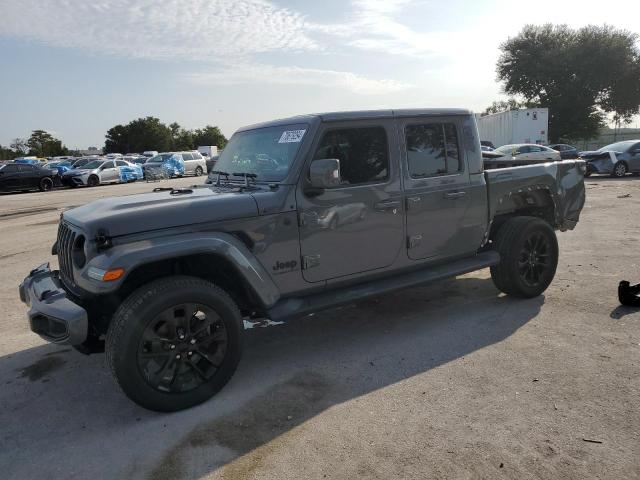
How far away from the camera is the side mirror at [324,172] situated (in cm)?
360

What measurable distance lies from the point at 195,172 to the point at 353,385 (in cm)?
3350

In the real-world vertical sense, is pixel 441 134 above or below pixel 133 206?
above

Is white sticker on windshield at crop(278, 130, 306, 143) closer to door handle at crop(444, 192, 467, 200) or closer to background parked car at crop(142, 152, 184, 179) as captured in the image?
door handle at crop(444, 192, 467, 200)

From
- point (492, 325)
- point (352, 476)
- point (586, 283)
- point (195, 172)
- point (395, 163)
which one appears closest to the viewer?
point (352, 476)

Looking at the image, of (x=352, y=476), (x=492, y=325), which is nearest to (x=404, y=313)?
(x=492, y=325)

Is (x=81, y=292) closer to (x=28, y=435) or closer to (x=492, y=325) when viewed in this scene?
(x=28, y=435)

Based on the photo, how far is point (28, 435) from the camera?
3.13 metres

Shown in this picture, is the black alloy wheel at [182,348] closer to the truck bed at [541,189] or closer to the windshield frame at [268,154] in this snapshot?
the windshield frame at [268,154]

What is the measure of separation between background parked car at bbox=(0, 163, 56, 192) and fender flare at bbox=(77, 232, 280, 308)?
23.7m

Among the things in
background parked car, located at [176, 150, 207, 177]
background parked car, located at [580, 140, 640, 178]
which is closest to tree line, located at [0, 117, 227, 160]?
background parked car, located at [176, 150, 207, 177]

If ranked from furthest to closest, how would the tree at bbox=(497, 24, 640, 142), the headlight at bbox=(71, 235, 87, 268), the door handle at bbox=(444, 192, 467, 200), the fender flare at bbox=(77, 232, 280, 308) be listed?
the tree at bbox=(497, 24, 640, 142)
the door handle at bbox=(444, 192, 467, 200)
the headlight at bbox=(71, 235, 87, 268)
the fender flare at bbox=(77, 232, 280, 308)

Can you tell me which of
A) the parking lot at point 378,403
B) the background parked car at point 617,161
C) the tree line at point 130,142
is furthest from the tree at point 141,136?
the parking lot at point 378,403

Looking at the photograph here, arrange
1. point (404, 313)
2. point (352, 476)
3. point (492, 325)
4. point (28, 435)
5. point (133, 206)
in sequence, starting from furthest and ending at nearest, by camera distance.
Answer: point (404, 313) < point (492, 325) < point (133, 206) < point (28, 435) < point (352, 476)

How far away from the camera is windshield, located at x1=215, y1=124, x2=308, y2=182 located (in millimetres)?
3895
